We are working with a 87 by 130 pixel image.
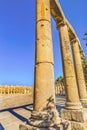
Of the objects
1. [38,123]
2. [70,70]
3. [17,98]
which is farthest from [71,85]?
[17,98]

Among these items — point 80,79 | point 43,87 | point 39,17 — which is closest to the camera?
point 43,87

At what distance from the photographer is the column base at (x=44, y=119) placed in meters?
4.12

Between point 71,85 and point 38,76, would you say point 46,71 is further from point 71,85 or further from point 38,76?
point 71,85

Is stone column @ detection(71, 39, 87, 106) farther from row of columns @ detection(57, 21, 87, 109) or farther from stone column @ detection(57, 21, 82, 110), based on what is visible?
stone column @ detection(57, 21, 82, 110)

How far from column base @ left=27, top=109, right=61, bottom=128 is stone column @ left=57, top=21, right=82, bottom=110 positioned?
10.2ft

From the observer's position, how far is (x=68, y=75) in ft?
26.6

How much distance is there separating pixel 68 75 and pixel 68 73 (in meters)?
0.13

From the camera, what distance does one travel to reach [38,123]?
419cm

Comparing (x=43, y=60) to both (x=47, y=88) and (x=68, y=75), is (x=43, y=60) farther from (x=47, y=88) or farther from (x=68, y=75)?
(x=68, y=75)

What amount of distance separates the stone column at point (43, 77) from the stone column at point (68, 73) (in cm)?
304

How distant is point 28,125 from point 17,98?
10.4 meters

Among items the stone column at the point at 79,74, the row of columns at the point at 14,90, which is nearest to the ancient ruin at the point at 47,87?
the stone column at the point at 79,74

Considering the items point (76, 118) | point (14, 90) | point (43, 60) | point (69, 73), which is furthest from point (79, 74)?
point (14, 90)

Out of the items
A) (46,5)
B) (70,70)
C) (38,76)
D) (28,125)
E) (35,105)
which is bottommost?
(28,125)
